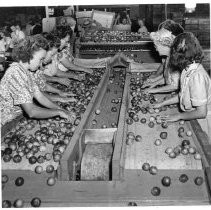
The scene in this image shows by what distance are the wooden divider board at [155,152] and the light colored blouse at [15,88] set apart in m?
1.35

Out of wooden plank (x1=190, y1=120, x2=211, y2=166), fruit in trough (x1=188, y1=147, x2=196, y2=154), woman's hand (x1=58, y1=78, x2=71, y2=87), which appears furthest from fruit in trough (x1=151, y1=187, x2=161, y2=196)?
woman's hand (x1=58, y1=78, x2=71, y2=87)

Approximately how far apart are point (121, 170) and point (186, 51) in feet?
4.96

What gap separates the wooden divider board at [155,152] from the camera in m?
2.80

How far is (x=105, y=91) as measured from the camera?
5.39 m

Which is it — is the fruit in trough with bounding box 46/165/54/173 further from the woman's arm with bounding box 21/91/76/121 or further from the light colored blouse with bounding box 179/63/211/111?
the light colored blouse with bounding box 179/63/211/111

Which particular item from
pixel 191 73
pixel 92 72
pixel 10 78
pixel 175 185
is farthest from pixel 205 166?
pixel 92 72

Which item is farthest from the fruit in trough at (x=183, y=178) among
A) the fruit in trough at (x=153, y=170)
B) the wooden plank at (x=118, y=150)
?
the wooden plank at (x=118, y=150)

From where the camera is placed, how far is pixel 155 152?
3045 mm

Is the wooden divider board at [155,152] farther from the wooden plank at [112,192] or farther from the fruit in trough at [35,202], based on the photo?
the fruit in trough at [35,202]

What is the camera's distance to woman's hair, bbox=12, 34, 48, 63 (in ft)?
11.2

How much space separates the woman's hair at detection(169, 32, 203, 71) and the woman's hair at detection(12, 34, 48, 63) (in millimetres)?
1517

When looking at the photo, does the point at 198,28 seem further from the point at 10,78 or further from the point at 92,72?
the point at 10,78

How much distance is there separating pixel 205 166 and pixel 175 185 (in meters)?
0.36

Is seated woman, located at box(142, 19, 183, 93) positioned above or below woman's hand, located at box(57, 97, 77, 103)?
above
